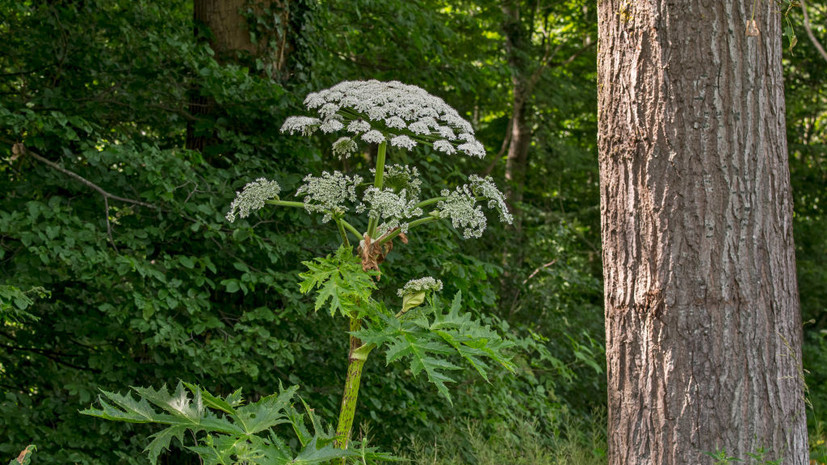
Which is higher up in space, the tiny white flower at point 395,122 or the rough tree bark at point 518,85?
the rough tree bark at point 518,85

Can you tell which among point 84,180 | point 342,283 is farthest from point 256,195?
point 84,180

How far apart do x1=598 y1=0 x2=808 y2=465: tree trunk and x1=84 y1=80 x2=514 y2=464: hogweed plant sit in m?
0.57

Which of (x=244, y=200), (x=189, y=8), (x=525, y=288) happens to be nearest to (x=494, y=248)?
(x=525, y=288)

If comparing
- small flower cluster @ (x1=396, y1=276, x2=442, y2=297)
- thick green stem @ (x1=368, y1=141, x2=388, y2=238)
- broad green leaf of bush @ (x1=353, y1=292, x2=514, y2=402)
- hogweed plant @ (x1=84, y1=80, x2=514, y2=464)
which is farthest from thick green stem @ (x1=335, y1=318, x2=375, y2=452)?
thick green stem @ (x1=368, y1=141, x2=388, y2=238)

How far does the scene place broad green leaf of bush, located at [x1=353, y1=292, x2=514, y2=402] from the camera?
7.48 ft

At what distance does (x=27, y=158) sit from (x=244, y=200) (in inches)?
89.9

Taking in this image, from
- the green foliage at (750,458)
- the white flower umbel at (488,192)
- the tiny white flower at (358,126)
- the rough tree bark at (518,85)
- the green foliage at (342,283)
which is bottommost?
the green foliage at (750,458)

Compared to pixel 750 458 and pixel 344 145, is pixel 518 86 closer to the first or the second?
pixel 344 145

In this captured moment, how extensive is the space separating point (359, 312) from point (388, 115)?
30.7 inches

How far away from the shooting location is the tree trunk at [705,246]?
2.67 metres

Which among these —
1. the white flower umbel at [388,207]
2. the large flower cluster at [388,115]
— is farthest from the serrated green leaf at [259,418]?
the large flower cluster at [388,115]

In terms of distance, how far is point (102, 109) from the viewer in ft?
15.4

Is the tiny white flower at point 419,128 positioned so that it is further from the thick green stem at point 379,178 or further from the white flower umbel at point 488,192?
the white flower umbel at point 488,192

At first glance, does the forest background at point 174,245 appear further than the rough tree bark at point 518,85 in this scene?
No
